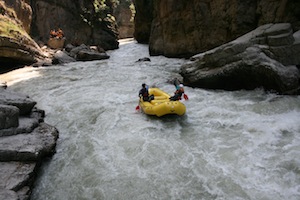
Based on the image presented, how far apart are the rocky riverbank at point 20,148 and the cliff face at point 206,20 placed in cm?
876

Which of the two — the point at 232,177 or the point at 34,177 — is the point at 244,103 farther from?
the point at 34,177

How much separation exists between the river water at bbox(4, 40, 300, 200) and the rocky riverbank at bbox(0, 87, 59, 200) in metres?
0.32

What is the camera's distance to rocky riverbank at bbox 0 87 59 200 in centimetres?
404

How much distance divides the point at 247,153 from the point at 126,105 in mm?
4147

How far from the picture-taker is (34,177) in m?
4.63

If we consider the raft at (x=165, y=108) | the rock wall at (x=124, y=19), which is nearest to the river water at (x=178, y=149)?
the raft at (x=165, y=108)

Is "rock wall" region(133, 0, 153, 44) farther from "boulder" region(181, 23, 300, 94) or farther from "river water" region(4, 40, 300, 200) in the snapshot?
"river water" region(4, 40, 300, 200)

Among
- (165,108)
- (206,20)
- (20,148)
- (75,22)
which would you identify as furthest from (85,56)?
(20,148)

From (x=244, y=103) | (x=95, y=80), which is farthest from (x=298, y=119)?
(x=95, y=80)

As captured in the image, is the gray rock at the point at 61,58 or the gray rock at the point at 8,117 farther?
the gray rock at the point at 61,58

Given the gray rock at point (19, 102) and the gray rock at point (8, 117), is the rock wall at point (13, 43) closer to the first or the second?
the gray rock at point (19, 102)

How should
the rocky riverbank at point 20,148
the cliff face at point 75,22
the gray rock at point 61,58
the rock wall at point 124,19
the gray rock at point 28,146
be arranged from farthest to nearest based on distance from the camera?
the rock wall at point 124,19
the cliff face at point 75,22
the gray rock at point 61,58
the gray rock at point 28,146
the rocky riverbank at point 20,148

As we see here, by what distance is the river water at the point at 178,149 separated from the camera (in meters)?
4.32

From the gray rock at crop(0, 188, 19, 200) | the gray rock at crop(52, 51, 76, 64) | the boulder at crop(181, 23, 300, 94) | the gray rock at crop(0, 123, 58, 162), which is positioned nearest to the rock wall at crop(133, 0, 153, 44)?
the gray rock at crop(52, 51, 76, 64)
